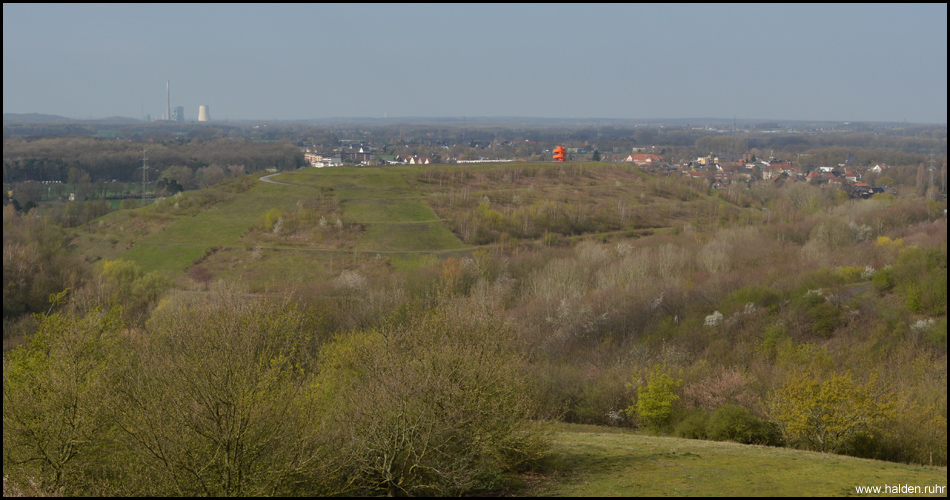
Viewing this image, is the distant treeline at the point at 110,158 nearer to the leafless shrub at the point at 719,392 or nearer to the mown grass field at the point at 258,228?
the mown grass field at the point at 258,228

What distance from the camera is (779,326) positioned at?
59.0 m

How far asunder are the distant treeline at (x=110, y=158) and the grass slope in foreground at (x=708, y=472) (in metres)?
146

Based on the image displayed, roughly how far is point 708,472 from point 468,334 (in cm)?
859

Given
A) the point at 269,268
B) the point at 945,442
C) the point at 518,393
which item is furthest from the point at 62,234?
the point at 945,442

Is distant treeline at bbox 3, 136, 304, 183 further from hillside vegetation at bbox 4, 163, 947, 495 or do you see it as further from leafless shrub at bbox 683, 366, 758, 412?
leafless shrub at bbox 683, 366, 758, 412

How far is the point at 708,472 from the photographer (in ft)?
72.5

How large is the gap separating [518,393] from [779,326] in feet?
143

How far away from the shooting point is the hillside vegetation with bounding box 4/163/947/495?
17766 millimetres

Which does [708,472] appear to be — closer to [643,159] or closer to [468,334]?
[468,334]

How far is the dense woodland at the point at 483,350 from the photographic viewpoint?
1739cm

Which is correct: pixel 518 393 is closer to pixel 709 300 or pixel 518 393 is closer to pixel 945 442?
pixel 945 442

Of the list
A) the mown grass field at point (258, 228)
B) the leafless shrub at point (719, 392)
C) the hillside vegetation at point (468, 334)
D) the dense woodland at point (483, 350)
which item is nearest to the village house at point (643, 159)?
the hillside vegetation at point (468, 334)

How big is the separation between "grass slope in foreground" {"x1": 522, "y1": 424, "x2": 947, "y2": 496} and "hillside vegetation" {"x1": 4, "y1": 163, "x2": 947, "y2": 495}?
196mm

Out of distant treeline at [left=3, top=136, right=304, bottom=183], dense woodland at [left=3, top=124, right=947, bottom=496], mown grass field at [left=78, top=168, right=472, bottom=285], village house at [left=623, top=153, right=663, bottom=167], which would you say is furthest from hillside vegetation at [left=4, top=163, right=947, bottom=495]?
distant treeline at [left=3, top=136, right=304, bottom=183]
